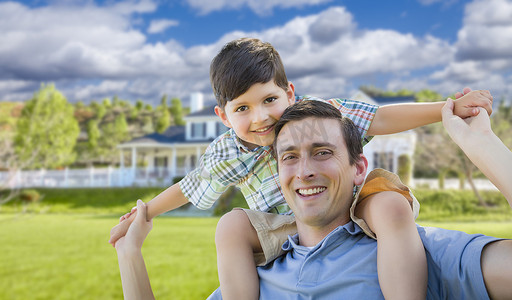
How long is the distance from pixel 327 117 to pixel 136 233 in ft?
3.54

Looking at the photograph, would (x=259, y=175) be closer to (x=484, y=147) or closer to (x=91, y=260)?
(x=484, y=147)

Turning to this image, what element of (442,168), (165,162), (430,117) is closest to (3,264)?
(430,117)

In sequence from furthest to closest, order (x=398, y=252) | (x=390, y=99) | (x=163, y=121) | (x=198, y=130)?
(x=163, y=121)
(x=198, y=130)
(x=390, y=99)
(x=398, y=252)

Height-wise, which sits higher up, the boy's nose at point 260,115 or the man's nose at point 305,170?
the boy's nose at point 260,115

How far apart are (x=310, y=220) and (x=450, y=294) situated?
1.64 ft

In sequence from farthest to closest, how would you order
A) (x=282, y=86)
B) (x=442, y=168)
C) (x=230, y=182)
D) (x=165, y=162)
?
1. (x=165, y=162)
2. (x=442, y=168)
3. (x=230, y=182)
4. (x=282, y=86)

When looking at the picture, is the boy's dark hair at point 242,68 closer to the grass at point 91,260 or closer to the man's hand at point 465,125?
the man's hand at point 465,125

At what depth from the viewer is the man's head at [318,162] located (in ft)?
5.34

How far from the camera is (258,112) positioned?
6.27ft

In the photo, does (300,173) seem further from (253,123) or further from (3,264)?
(3,264)

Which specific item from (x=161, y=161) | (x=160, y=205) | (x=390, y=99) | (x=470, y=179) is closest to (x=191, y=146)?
(x=161, y=161)

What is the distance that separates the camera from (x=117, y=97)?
5366 cm

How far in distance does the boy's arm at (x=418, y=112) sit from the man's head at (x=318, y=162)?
27cm

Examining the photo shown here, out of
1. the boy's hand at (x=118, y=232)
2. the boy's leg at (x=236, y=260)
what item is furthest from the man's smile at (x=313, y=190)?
the boy's hand at (x=118, y=232)
